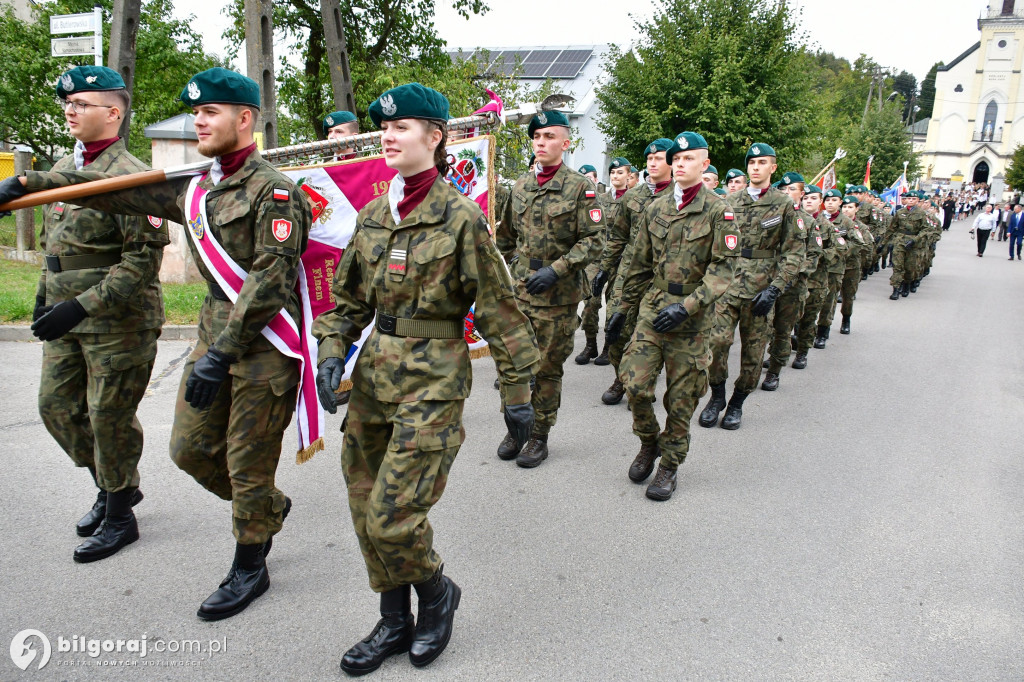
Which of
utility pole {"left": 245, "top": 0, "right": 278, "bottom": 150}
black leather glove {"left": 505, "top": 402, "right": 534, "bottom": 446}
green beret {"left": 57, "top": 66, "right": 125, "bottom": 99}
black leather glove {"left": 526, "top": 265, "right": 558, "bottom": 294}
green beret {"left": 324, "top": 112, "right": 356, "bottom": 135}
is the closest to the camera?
black leather glove {"left": 505, "top": 402, "right": 534, "bottom": 446}

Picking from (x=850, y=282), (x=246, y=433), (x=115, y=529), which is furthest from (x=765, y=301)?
(x=850, y=282)

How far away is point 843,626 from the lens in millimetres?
3400

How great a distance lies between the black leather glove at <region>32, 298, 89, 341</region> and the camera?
11.0 feet

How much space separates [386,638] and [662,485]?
2.26 meters

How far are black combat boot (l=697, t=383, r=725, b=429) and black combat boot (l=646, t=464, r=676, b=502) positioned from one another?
1.54 meters

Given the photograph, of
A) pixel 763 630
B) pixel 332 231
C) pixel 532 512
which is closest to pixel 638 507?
pixel 532 512

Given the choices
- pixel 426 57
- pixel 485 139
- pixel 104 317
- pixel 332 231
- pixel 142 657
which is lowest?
pixel 142 657

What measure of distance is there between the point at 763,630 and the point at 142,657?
8.41 feet

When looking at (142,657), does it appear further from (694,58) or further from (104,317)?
(694,58)

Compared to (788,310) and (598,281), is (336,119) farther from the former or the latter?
(788,310)

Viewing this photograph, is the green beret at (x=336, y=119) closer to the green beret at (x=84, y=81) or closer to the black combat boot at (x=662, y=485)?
the green beret at (x=84, y=81)

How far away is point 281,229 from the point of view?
308cm

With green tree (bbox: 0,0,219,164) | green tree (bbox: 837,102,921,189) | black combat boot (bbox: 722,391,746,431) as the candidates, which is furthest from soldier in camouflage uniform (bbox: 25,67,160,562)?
green tree (bbox: 837,102,921,189)

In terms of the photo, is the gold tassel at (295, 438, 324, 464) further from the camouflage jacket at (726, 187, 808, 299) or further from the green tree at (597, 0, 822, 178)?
the green tree at (597, 0, 822, 178)
